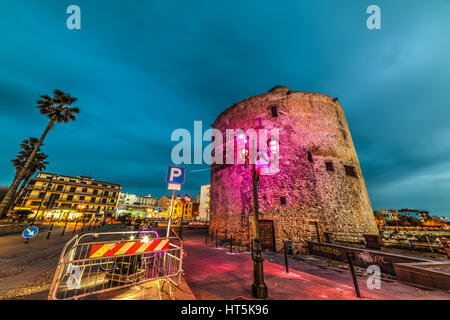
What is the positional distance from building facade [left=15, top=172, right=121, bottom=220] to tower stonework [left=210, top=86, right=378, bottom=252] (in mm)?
46088

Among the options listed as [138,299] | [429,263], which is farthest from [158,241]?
[429,263]

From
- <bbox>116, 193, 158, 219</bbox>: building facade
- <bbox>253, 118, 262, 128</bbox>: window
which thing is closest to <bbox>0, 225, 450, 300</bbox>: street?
<bbox>253, 118, 262, 128</bbox>: window

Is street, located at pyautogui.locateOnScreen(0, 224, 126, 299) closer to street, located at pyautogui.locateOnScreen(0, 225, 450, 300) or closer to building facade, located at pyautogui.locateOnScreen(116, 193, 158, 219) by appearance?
street, located at pyautogui.locateOnScreen(0, 225, 450, 300)

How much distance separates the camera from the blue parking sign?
6.50 metres

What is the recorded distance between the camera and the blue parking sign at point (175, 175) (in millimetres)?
6500

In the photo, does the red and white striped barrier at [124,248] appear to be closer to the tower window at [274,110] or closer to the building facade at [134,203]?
the tower window at [274,110]

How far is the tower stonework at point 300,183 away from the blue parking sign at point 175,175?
821 centimetres

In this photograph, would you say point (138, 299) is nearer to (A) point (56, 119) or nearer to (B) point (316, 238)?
(B) point (316, 238)

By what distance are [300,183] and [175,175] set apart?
979 cm

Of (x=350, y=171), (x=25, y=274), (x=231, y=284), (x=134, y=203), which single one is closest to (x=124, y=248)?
(x=231, y=284)

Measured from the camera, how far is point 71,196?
47.5 m

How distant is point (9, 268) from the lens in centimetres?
549

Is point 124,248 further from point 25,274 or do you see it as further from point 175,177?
point 25,274
